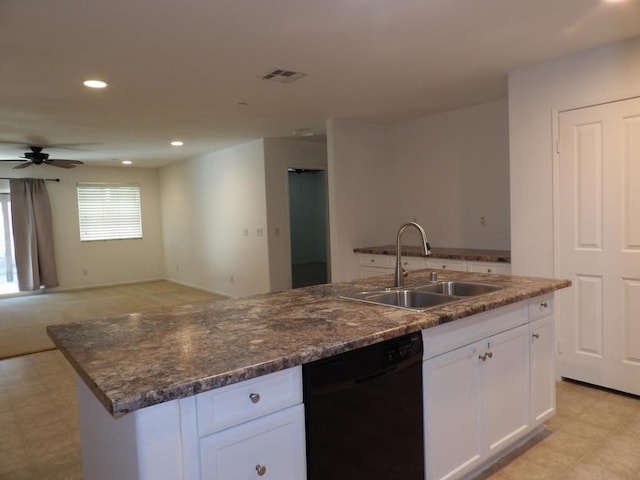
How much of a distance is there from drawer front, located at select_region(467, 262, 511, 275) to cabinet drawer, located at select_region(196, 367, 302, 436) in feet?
9.21

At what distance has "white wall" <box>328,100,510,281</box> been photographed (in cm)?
442

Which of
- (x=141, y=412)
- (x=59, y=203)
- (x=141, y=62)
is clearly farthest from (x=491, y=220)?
(x=59, y=203)

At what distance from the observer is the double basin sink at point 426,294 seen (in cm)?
226

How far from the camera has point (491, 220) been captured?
445cm

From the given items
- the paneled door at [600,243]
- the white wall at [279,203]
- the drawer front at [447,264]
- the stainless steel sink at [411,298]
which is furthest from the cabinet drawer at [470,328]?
the white wall at [279,203]

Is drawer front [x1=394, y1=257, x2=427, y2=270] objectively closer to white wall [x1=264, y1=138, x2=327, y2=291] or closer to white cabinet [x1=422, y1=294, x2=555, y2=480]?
white cabinet [x1=422, y1=294, x2=555, y2=480]

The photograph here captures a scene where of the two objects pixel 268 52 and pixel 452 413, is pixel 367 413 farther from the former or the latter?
pixel 268 52

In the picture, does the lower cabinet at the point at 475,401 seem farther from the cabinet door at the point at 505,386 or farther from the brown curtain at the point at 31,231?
the brown curtain at the point at 31,231

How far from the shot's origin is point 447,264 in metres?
4.11

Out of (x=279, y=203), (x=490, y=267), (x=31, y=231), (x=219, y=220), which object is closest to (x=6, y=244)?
(x=31, y=231)

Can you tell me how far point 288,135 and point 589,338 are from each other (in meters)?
4.11

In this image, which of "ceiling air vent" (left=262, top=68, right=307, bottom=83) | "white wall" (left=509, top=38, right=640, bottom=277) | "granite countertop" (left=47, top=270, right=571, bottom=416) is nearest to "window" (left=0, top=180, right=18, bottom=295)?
"ceiling air vent" (left=262, top=68, right=307, bottom=83)

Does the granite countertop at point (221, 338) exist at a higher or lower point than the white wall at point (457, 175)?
lower

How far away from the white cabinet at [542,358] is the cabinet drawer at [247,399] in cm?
148
